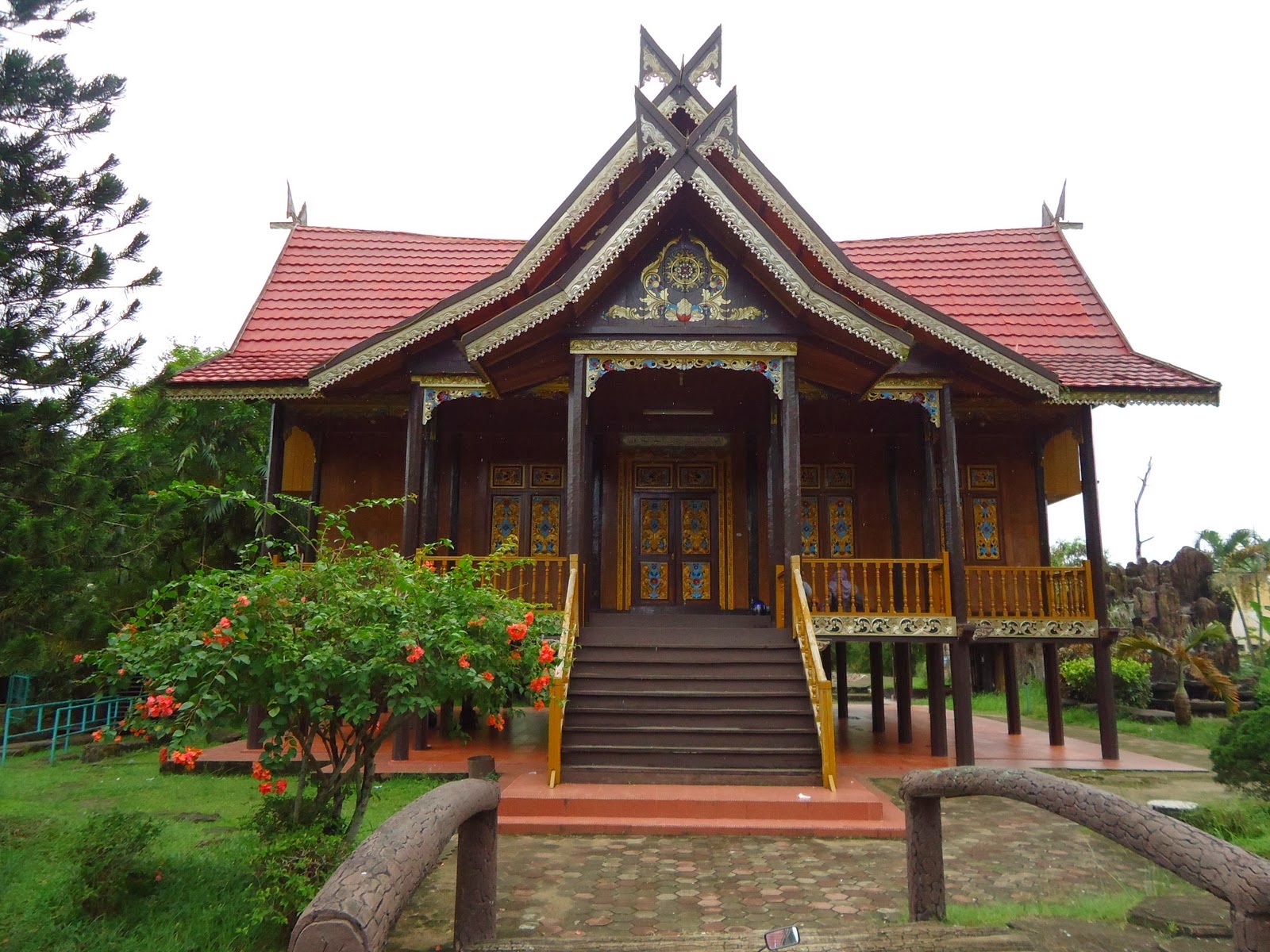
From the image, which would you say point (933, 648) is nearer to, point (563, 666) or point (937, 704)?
point (937, 704)

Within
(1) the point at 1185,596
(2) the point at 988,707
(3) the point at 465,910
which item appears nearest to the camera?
(3) the point at 465,910

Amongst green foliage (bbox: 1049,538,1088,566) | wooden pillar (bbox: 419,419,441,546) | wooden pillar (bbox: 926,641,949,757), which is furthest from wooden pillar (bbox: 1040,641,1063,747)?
green foliage (bbox: 1049,538,1088,566)

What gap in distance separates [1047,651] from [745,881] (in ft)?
26.4

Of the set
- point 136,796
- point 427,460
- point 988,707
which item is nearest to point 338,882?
point 136,796

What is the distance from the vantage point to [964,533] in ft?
39.4

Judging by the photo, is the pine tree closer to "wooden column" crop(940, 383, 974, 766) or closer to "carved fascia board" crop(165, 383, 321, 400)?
"carved fascia board" crop(165, 383, 321, 400)

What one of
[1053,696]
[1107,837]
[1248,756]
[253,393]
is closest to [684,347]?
[253,393]

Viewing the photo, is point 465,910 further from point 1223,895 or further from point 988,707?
point 988,707

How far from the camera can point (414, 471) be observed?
9859 millimetres

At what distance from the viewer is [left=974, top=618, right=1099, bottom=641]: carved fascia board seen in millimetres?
10289

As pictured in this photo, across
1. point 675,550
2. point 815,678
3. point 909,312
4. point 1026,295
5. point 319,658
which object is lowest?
point 815,678

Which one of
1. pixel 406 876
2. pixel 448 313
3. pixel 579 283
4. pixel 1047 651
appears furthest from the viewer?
pixel 1047 651

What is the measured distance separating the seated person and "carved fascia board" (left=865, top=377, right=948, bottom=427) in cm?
209

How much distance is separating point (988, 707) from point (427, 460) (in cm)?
1423
